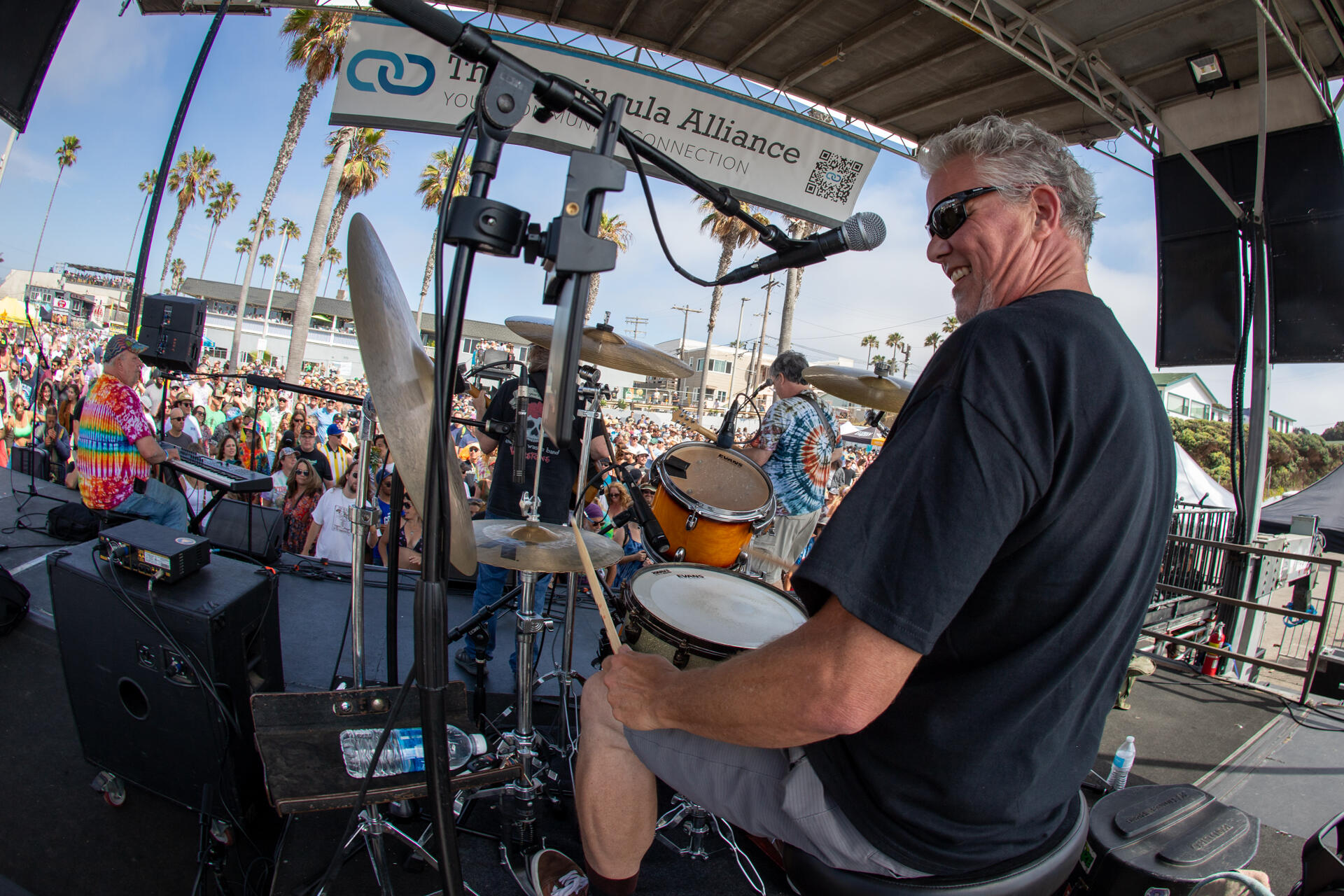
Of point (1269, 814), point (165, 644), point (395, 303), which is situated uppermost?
point (395, 303)

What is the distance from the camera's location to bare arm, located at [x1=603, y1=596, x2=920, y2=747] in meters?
0.81

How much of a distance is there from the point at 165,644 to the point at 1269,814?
432 cm

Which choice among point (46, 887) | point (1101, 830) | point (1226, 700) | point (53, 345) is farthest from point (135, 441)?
point (53, 345)

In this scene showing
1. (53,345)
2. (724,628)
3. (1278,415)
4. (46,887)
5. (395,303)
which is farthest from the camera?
(1278,415)

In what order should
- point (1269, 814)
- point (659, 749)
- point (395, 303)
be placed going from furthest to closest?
1. point (1269, 814)
2. point (395, 303)
3. point (659, 749)

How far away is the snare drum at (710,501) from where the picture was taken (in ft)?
10.2

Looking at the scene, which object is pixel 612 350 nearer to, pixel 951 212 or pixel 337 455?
pixel 951 212

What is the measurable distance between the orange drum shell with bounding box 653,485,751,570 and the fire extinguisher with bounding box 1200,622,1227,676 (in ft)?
13.6

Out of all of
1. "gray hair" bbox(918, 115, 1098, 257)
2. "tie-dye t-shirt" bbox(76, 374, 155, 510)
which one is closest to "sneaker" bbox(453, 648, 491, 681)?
"tie-dye t-shirt" bbox(76, 374, 155, 510)

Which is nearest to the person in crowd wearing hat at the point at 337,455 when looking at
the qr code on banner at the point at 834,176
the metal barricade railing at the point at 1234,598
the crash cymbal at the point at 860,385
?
the crash cymbal at the point at 860,385

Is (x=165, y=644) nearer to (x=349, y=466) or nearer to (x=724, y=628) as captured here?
(x=724, y=628)

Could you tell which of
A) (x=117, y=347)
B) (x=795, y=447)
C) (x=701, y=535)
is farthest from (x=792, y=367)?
(x=117, y=347)

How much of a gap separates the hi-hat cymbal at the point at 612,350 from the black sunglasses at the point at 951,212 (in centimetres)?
258

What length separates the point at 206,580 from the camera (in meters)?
2.06
